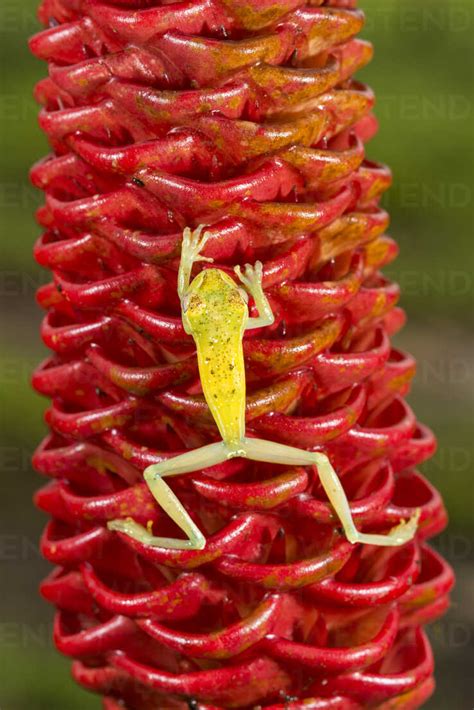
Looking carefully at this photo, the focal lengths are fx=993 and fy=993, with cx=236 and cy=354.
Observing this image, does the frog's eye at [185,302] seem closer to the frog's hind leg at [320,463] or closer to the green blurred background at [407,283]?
the frog's hind leg at [320,463]

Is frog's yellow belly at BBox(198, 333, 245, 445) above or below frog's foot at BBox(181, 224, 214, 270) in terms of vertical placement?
below

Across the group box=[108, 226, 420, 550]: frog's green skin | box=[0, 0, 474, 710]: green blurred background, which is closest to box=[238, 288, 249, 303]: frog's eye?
box=[108, 226, 420, 550]: frog's green skin

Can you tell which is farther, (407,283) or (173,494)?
(407,283)

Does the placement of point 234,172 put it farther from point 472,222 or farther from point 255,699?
point 472,222

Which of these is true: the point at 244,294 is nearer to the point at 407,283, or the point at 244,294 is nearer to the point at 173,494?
the point at 173,494

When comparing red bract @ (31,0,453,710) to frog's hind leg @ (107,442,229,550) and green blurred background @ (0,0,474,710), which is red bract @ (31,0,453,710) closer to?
frog's hind leg @ (107,442,229,550)

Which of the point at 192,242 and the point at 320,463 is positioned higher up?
the point at 192,242

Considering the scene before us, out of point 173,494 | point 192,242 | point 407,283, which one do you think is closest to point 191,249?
point 192,242

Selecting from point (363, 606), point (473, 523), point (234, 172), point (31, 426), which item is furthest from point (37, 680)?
point (234, 172)
